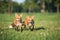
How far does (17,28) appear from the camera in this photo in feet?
32.5

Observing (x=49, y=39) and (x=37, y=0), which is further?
(x=37, y=0)

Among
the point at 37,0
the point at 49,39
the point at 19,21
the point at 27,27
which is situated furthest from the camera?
the point at 37,0

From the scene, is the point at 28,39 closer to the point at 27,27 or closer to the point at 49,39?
the point at 49,39

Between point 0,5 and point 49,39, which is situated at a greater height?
point 0,5

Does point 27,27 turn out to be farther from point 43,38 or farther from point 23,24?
point 43,38

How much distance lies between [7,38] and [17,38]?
1.30 ft

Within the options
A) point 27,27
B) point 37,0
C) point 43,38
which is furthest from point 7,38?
point 37,0

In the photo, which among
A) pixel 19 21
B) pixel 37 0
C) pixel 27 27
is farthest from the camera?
pixel 37 0

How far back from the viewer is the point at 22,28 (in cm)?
984

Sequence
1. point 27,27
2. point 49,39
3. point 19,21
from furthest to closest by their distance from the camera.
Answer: point 27,27 < point 19,21 < point 49,39

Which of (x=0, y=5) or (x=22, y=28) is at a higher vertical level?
(x=0, y=5)

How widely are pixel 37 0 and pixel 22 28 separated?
37293 millimetres

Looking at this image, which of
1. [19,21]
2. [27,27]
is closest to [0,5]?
[19,21]

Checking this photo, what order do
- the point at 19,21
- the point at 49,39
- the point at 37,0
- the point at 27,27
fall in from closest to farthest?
the point at 49,39
the point at 19,21
the point at 27,27
the point at 37,0
